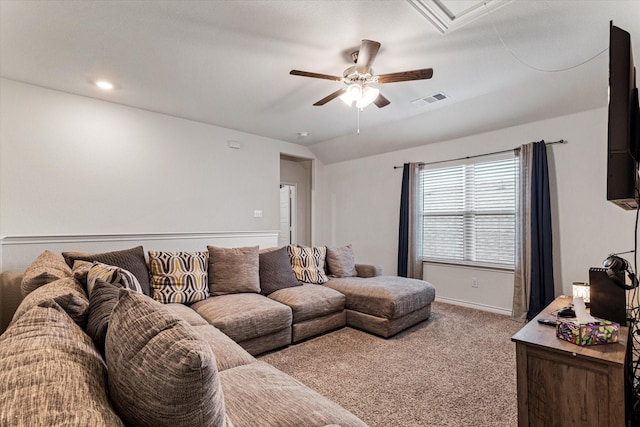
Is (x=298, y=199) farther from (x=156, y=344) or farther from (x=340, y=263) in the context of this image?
(x=156, y=344)

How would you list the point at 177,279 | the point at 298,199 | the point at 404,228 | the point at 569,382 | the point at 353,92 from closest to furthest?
the point at 569,382 → the point at 353,92 → the point at 177,279 → the point at 404,228 → the point at 298,199

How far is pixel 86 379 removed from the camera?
662mm

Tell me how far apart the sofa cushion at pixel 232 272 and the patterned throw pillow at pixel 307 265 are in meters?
0.59

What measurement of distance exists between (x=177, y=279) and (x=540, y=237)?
401cm

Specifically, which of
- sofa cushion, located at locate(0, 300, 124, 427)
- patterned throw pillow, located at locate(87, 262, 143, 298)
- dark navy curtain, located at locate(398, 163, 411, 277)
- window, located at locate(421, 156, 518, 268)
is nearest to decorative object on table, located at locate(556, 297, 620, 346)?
sofa cushion, located at locate(0, 300, 124, 427)

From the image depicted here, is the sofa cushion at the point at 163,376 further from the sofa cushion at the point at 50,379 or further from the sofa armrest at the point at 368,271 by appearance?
the sofa armrest at the point at 368,271

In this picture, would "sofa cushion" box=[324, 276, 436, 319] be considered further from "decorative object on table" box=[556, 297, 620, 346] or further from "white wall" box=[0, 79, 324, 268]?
"white wall" box=[0, 79, 324, 268]

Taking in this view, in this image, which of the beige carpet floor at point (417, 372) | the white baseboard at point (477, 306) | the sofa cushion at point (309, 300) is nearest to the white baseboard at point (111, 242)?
the sofa cushion at point (309, 300)

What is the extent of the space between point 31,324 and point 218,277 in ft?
→ 6.94

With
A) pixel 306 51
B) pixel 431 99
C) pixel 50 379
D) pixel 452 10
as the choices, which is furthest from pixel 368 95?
pixel 50 379

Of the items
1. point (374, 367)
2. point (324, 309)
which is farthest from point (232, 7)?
point (374, 367)

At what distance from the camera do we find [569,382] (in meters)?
1.32

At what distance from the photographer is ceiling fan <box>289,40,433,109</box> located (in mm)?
2240

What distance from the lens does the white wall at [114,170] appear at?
3.09m
